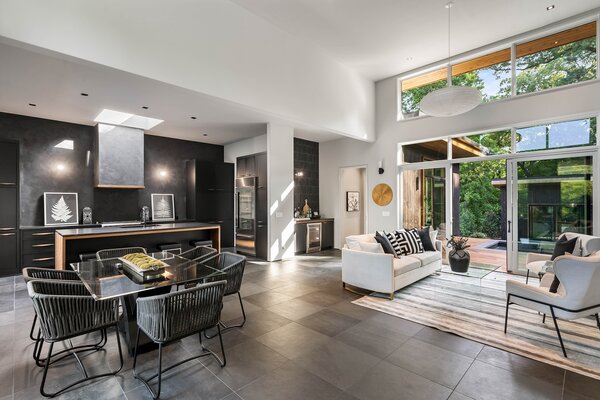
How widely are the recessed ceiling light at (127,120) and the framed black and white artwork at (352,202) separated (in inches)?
208

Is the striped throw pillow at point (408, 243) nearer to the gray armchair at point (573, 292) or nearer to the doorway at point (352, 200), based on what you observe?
the gray armchair at point (573, 292)

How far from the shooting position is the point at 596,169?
15.8 ft

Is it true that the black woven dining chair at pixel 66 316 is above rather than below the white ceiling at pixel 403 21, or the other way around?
below

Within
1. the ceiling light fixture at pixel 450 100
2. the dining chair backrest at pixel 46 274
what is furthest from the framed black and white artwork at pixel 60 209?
the ceiling light fixture at pixel 450 100

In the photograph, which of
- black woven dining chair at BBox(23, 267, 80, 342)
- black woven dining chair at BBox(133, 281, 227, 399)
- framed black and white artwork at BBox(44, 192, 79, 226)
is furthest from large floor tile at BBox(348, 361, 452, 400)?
framed black and white artwork at BBox(44, 192, 79, 226)

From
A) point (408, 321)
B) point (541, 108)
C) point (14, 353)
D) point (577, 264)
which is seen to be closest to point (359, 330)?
point (408, 321)

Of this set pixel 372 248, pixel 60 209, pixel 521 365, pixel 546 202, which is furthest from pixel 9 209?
pixel 546 202

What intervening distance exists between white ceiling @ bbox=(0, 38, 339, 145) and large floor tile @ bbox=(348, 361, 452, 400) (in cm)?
415

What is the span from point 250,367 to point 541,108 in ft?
21.1

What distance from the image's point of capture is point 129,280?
2568 millimetres

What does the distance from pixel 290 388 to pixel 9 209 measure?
6.34 metres

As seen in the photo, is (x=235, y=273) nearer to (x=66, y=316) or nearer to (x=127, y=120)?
(x=66, y=316)

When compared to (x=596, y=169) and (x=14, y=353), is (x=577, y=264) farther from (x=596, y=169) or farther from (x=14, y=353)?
(x=14, y=353)

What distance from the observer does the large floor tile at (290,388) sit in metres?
2.13
